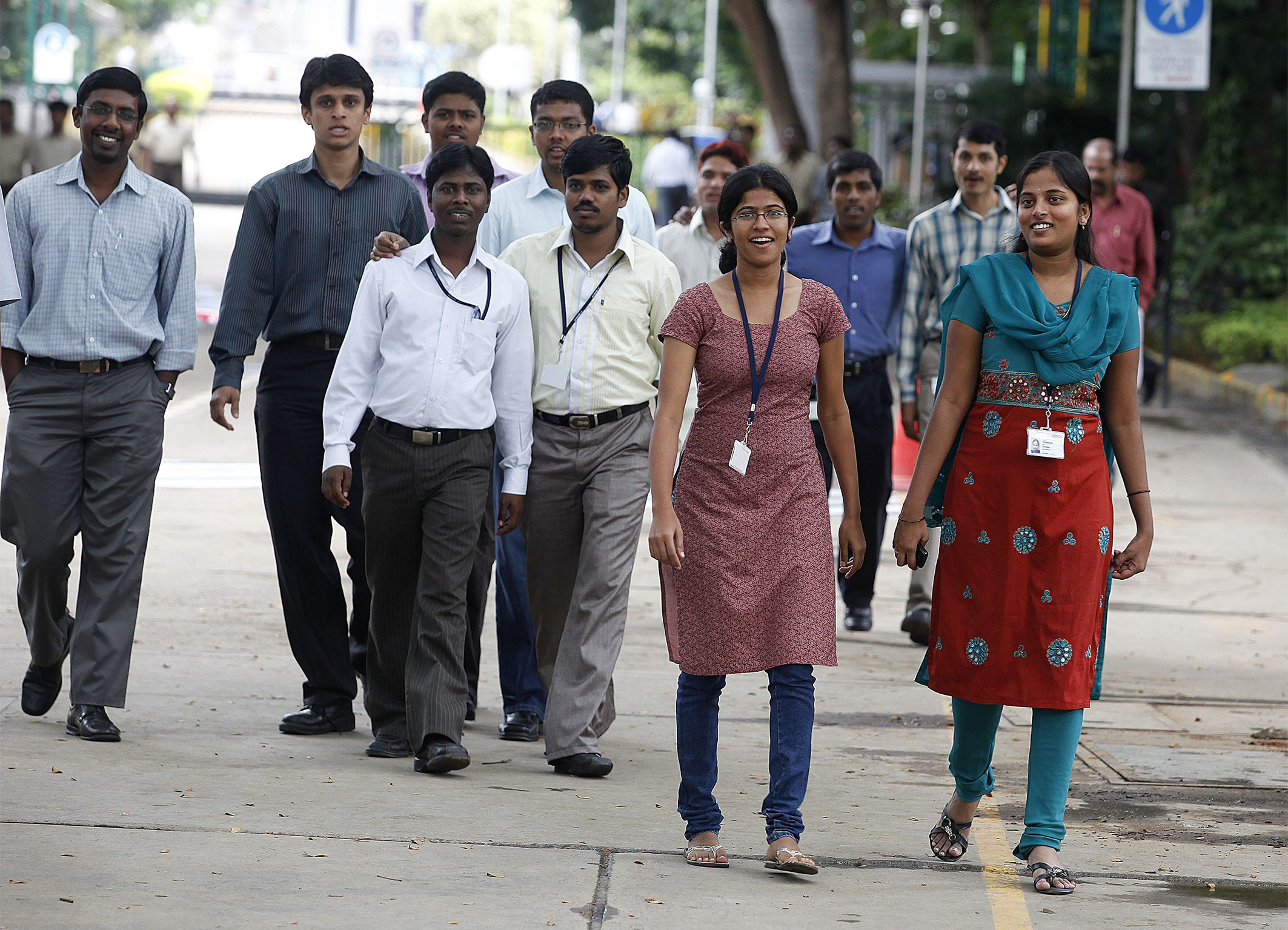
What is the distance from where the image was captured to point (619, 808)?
5.21 metres

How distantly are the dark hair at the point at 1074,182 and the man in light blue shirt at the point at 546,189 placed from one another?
1897 millimetres

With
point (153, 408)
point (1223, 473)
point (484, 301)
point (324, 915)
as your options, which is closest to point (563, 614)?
point (484, 301)

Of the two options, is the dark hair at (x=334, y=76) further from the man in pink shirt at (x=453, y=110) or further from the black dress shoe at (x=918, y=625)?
the black dress shoe at (x=918, y=625)

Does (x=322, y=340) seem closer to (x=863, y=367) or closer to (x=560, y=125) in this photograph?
(x=560, y=125)

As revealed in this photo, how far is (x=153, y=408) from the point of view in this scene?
585cm

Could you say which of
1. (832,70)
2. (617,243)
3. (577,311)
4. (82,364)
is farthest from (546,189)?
(832,70)

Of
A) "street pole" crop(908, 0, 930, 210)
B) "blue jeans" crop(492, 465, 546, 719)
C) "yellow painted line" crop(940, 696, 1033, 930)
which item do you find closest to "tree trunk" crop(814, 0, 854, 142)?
"street pole" crop(908, 0, 930, 210)

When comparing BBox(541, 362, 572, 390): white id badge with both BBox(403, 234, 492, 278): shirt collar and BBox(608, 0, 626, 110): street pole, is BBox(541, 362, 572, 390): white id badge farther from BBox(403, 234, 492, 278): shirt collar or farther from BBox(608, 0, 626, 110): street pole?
BBox(608, 0, 626, 110): street pole

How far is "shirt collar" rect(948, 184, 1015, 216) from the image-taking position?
25.0ft

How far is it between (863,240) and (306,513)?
3041 mm

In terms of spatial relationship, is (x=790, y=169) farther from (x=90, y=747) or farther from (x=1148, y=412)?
(x=90, y=747)

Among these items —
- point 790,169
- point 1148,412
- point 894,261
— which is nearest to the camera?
point 894,261

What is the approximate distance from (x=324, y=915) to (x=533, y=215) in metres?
3.04

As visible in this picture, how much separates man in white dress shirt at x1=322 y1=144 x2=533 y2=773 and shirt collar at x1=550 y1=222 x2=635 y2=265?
9.4 inches
